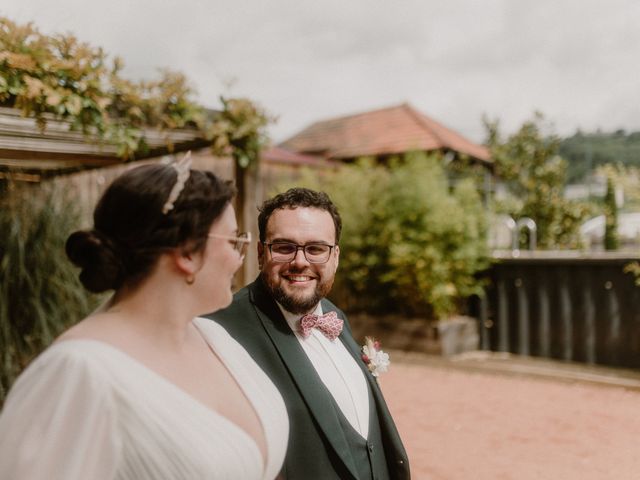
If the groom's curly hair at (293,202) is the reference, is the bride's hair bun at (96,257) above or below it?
below

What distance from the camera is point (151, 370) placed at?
1.26m

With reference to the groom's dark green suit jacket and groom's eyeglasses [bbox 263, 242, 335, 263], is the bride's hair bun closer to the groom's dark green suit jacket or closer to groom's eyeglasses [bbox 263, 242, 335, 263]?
the groom's dark green suit jacket

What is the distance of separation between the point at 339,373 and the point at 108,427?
1.13m

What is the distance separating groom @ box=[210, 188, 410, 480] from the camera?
1894 millimetres

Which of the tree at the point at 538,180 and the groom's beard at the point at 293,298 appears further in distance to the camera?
the tree at the point at 538,180

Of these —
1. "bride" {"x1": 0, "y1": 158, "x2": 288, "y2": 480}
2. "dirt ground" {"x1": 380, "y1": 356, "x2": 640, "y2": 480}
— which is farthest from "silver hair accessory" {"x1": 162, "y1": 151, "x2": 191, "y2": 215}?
"dirt ground" {"x1": 380, "y1": 356, "x2": 640, "y2": 480}

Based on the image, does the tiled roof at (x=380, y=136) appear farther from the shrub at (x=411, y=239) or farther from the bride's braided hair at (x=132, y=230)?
the bride's braided hair at (x=132, y=230)

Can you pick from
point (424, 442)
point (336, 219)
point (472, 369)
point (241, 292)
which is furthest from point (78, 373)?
point (472, 369)

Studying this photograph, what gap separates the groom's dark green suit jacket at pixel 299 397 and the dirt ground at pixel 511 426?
2288 millimetres

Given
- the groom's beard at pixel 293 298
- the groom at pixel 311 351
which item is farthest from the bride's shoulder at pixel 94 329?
the groom's beard at pixel 293 298

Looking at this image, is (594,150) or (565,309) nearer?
(565,309)

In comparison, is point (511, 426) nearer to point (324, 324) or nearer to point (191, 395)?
point (324, 324)

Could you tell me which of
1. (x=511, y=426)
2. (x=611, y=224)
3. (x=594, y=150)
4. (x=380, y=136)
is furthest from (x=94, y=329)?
(x=594, y=150)

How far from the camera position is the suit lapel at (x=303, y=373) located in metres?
1.89
